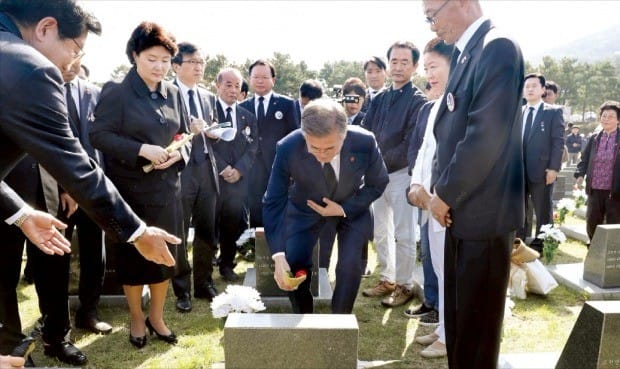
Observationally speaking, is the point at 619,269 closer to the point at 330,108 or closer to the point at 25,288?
the point at 330,108

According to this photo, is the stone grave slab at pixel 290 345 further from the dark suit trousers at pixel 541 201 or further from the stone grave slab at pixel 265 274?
the dark suit trousers at pixel 541 201

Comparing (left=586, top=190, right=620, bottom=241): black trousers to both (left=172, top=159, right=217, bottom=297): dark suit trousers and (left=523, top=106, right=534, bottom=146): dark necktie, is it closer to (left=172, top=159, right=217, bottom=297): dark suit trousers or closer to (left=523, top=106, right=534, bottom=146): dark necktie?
(left=523, top=106, right=534, bottom=146): dark necktie

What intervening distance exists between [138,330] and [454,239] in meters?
2.70

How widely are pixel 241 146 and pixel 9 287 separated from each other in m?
3.33

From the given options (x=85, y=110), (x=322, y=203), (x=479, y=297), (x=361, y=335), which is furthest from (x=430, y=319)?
(x=85, y=110)

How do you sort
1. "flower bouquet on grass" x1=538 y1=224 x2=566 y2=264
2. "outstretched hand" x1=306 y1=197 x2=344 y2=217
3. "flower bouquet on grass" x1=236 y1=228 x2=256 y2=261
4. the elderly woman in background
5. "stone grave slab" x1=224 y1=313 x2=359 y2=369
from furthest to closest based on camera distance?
the elderly woman in background
"flower bouquet on grass" x1=538 y1=224 x2=566 y2=264
"flower bouquet on grass" x1=236 y1=228 x2=256 y2=261
"outstretched hand" x1=306 y1=197 x2=344 y2=217
"stone grave slab" x1=224 y1=313 x2=359 y2=369

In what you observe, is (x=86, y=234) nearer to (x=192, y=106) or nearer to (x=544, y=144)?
(x=192, y=106)

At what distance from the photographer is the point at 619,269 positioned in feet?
17.5

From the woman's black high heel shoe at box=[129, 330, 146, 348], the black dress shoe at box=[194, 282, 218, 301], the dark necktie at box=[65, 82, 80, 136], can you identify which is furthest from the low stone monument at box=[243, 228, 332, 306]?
Answer: the dark necktie at box=[65, 82, 80, 136]

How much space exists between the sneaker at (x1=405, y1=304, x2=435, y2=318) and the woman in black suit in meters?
2.25

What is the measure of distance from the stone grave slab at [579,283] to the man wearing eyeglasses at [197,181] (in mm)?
4001

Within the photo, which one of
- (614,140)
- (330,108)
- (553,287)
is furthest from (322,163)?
(614,140)

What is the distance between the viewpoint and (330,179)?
3.59m

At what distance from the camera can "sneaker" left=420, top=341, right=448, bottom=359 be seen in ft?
12.4
